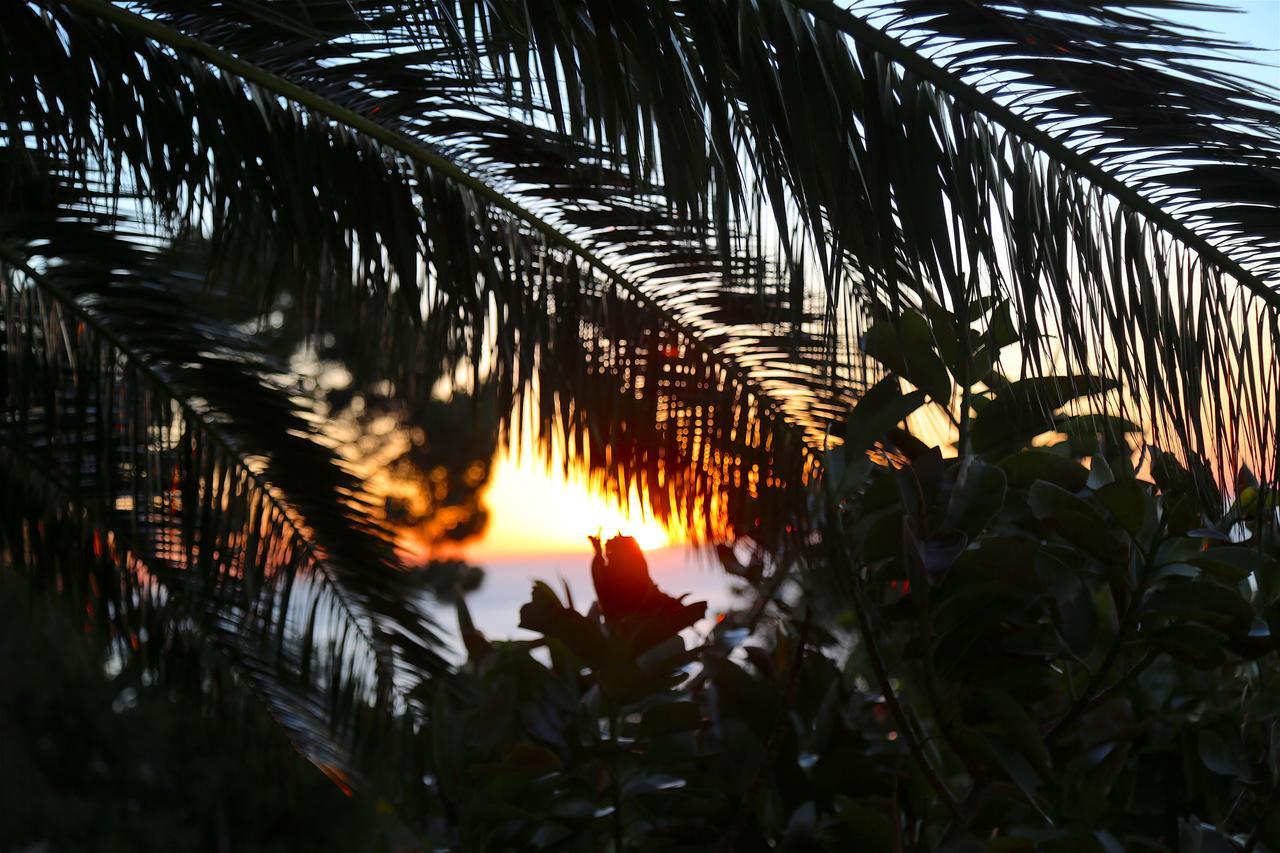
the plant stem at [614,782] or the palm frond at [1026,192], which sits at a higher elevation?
the palm frond at [1026,192]

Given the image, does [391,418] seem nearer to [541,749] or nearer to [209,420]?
[209,420]

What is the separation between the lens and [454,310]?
2393 millimetres

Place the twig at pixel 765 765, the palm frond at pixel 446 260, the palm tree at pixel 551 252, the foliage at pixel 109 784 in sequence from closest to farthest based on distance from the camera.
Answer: the twig at pixel 765 765 < the palm tree at pixel 551 252 < the palm frond at pixel 446 260 < the foliage at pixel 109 784

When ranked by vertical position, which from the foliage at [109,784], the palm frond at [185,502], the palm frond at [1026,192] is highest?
the palm frond at [1026,192]

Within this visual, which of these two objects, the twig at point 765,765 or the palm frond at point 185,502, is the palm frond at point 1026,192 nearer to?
the twig at point 765,765

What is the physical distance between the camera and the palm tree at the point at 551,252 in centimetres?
131

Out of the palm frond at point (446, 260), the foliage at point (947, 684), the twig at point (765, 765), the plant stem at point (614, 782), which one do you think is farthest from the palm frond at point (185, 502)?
the twig at point (765, 765)

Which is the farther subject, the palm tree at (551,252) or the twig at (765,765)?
the palm tree at (551,252)

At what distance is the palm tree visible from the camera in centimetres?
131

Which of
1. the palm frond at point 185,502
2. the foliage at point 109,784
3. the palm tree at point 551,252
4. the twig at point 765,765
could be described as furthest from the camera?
the foliage at point 109,784

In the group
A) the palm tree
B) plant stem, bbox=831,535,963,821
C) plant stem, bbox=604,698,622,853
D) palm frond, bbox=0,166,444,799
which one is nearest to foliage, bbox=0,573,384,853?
palm frond, bbox=0,166,444,799

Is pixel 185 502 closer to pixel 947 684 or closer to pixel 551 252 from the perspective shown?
pixel 551 252

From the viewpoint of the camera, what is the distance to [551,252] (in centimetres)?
→ 260

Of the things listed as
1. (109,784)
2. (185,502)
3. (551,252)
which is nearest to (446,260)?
(551,252)
